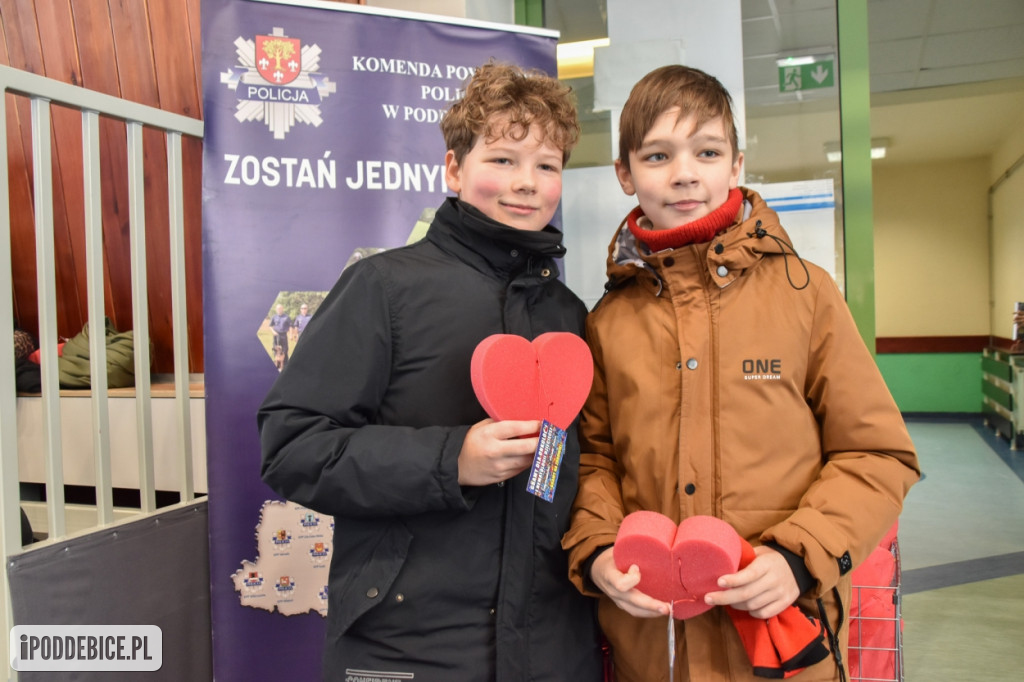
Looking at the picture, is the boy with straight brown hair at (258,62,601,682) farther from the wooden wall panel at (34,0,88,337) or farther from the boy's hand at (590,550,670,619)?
the wooden wall panel at (34,0,88,337)

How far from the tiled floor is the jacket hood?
7.47 feet

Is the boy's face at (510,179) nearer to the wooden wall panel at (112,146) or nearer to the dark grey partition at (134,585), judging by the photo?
the dark grey partition at (134,585)

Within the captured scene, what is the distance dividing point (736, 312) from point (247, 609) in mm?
1926

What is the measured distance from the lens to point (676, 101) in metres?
1.34

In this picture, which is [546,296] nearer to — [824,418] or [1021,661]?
[824,418]

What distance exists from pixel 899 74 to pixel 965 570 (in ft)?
16.3

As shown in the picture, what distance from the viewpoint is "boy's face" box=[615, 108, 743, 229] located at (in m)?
1.32

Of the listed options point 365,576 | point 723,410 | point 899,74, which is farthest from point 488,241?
point 899,74

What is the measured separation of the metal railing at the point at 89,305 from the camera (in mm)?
1892

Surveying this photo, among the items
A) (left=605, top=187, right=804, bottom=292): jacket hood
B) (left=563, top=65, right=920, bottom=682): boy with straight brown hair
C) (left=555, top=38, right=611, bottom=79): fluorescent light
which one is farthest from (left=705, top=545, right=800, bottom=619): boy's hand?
(left=555, top=38, right=611, bottom=79): fluorescent light

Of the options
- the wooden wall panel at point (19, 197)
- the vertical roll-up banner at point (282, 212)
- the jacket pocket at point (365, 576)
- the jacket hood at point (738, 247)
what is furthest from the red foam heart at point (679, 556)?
the wooden wall panel at point (19, 197)

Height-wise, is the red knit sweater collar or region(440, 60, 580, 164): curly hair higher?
region(440, 60, 580, 164): curly hair

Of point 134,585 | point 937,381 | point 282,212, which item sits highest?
point 282,212

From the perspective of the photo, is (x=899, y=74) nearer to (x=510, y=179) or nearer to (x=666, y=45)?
(x=666, y=45)
